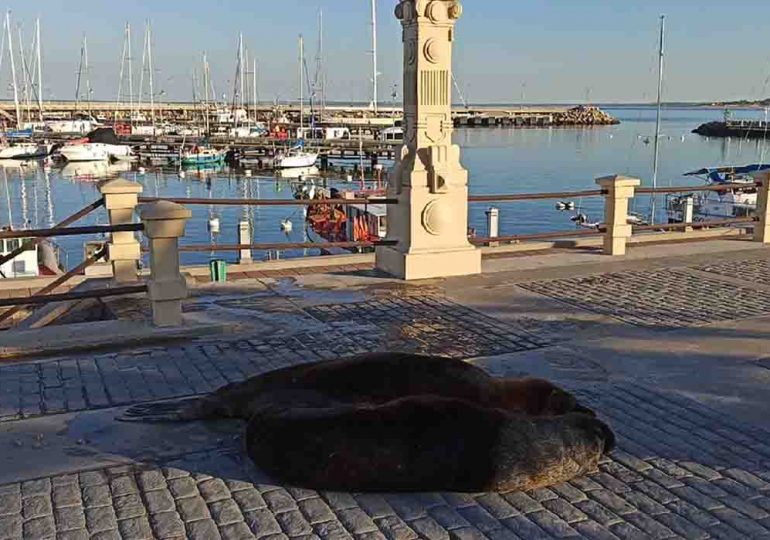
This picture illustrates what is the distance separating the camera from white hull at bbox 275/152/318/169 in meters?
74.4

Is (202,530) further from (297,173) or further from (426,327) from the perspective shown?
(297,173)

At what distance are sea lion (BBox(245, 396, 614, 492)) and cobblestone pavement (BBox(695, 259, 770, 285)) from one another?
25.2ft

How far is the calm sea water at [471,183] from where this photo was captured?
47.4 m

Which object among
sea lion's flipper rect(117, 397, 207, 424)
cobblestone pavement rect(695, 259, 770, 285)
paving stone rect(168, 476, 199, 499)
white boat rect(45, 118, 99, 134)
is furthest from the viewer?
white boat rect(45, 118, 99, 134)

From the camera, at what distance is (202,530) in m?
4.21

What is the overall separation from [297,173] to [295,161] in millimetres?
1103

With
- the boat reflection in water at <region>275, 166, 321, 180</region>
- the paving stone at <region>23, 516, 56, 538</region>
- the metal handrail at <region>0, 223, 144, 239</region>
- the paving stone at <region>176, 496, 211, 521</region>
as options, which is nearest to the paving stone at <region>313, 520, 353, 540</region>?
the paving stone at <region>176, 496, 211, 521</region>

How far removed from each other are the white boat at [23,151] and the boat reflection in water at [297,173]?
1073 inches

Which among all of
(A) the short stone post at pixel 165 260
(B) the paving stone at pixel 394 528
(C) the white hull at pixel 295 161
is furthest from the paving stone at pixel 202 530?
(C) the white hull at pixel 295 161

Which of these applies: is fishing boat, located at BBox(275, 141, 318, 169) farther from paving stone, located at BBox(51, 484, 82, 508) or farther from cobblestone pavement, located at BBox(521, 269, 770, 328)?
paving stone, located at BBox(51, 484, 82, 508)

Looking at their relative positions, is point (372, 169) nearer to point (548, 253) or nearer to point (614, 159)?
point (614, 159)

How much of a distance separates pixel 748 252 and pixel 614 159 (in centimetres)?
9092

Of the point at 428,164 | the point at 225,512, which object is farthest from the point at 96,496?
the point at 428,164

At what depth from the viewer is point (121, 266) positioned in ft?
32.6
